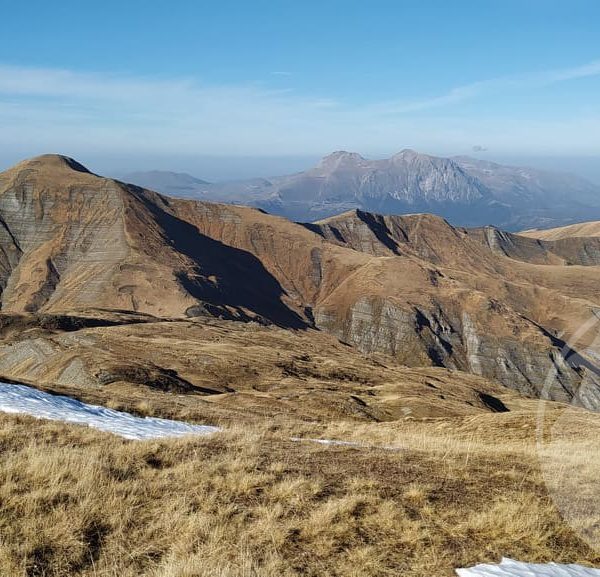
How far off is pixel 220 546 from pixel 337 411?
→ 34084 millimetres

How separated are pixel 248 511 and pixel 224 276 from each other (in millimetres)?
123602

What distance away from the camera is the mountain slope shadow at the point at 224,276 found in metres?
117

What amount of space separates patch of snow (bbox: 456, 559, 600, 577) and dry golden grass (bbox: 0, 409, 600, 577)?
0.26 metres

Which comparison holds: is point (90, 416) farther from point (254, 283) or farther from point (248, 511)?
point (254, 283)

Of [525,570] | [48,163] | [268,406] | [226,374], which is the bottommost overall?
[226,374]

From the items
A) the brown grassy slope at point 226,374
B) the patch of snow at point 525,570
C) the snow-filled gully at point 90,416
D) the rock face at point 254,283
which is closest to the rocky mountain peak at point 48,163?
the rock face at point 254,283

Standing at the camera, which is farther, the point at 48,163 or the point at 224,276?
the point at 48,163

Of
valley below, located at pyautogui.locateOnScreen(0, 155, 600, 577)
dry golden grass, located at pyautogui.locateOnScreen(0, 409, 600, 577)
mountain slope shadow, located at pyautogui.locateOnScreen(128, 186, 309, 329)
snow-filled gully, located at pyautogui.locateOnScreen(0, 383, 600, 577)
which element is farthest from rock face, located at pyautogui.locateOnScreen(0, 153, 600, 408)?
dry golden grass, located at pyautogui.locateOnScreen(0, 409, 600, 577)

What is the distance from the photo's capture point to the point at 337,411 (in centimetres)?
4047

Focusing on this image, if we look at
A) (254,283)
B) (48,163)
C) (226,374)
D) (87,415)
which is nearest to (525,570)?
(87,415)

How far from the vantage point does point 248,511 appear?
8391mm

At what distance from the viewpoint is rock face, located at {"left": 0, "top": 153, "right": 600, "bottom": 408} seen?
10975 cm

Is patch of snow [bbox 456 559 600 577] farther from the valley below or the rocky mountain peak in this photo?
the rocky mountain peak

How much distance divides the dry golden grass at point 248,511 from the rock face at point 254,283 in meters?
78.1
